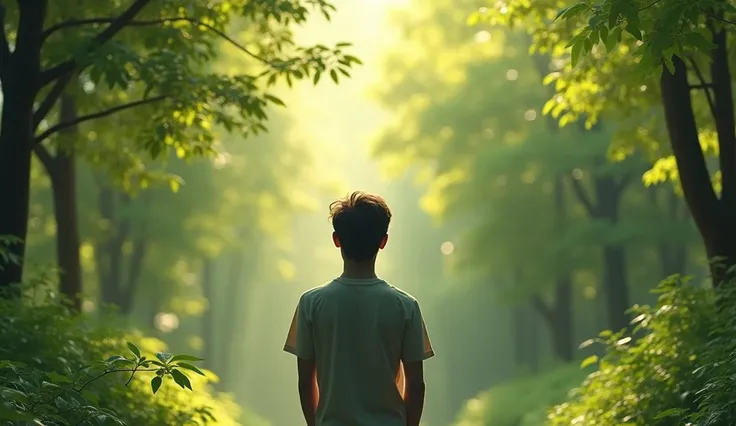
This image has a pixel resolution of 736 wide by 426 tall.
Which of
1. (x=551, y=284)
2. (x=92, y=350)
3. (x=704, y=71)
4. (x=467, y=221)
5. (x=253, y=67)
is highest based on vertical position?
(x=467, y=221)

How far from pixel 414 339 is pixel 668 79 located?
18.5 feet

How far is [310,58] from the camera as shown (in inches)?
376

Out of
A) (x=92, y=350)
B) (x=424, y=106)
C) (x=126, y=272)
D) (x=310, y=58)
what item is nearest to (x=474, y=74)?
(x=424, y=106)

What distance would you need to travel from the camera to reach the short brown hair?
15.1 ft

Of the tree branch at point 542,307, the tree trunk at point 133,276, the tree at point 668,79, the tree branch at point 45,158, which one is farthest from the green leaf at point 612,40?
the tree branch at point 542,307

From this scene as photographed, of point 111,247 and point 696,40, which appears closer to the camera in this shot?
point 696,40

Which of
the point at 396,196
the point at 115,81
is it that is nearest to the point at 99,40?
the point at 115,81

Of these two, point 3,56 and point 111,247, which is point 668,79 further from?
point 111,247

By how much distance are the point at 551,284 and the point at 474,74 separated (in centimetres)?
551

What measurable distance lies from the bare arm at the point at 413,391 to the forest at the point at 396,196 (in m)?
0.98

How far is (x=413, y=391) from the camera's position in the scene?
186 inches

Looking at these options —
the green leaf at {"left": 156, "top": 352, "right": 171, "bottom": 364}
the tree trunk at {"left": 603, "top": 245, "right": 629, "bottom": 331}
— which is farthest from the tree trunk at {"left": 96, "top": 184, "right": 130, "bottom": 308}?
the green leaf at {"left": 156, "top": 352, "right": 171, "bottom": 364}

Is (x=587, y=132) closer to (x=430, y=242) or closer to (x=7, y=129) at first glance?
(x=7, y=129)

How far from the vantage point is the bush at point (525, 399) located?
62.5 feet
